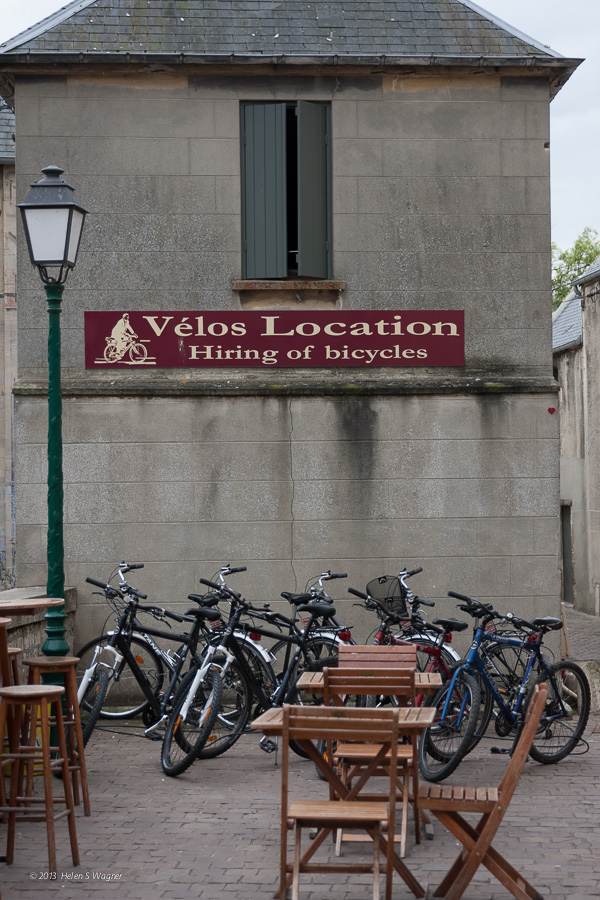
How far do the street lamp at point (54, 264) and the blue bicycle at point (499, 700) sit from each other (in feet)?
8.79

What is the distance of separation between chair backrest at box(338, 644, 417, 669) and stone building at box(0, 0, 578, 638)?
308cm

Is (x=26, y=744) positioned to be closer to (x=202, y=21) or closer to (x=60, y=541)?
(x=60, y=541)

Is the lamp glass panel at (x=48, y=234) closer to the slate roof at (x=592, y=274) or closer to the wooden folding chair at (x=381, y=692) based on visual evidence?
the wooden folding chair at (x=381, y=692)

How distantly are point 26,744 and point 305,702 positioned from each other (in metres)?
2.67

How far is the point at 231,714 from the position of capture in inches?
332

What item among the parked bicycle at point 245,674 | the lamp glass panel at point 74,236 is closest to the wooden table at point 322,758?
the parked bicycle at point 245,674

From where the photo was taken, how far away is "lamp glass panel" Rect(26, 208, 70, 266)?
760cm

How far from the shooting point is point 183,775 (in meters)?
7.80

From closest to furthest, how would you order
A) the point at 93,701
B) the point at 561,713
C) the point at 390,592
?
1. the point at 561,713
2. the point at 93,701
3. the point at 390,592

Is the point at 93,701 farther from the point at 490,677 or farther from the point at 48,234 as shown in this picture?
the point at 48,234

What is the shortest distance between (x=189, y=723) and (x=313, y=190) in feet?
17.2

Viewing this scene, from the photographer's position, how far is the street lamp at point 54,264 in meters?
7.59

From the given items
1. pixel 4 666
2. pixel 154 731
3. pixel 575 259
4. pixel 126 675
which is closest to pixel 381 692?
pixel 4 666

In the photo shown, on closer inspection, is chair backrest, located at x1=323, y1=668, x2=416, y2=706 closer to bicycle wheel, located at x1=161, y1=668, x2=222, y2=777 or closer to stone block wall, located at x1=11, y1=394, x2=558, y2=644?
bicycle wheel, located at x1=161, y1=668, x2=222, y2=777
